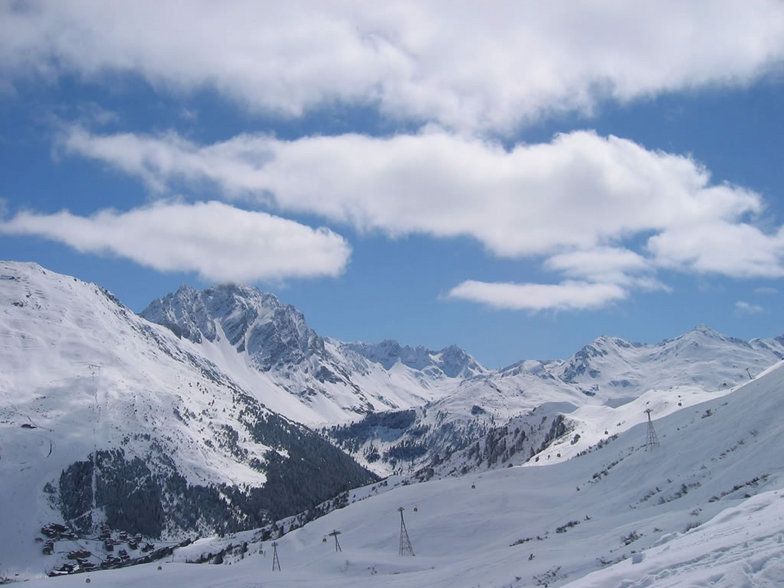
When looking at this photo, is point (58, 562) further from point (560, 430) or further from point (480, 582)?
point (480, 582)

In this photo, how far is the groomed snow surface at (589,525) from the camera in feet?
62.9

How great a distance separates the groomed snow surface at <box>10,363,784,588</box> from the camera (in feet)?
62.9

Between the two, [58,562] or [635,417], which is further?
[58,562]

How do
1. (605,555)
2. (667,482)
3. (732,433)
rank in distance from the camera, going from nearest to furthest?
(605,555) → (667,482) → (732,433)

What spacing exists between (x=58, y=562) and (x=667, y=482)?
179591 mm

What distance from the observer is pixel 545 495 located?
60.8m

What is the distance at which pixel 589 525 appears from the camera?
122 ft

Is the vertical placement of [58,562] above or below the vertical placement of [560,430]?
below

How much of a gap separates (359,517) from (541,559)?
50142mm

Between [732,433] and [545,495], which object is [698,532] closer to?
[732,433]

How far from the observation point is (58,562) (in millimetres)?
171375

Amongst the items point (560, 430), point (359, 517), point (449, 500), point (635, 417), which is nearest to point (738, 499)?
point (449, 500)

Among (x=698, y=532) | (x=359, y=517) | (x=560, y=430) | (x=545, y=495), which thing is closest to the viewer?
(x=698, y=532)

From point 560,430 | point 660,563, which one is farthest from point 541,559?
point 560,430
